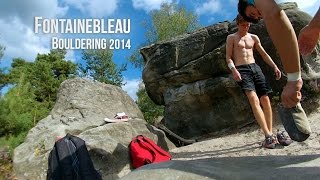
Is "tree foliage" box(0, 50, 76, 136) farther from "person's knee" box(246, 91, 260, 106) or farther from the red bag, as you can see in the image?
"person's knee" box(246, 91, 260, 106)

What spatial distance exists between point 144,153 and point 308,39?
381 cm

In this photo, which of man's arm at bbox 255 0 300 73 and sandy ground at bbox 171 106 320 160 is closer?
man's arm at bbox 255 0 300 73

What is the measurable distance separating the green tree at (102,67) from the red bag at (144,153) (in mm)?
22635

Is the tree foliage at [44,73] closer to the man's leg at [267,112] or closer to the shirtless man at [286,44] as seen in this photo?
the man's leg at [267,112]

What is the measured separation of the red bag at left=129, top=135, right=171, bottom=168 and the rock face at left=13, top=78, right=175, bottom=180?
0.57 ft

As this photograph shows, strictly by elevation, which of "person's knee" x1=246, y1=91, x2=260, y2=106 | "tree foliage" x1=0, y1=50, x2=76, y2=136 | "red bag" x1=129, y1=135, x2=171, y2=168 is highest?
"tree foliage" x1=0, y1=50, x2=76, y2=136

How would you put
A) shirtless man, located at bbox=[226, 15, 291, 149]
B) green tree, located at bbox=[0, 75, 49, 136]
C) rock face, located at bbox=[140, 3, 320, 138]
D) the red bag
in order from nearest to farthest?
1. shirtless man, located at bbox=[226, 15, 291, 149]
2. the red bag
3. green tree, located at bbox=[0, 75, 49, 136]
4. rock face, located at bbox=[140, 3, 320, 138]

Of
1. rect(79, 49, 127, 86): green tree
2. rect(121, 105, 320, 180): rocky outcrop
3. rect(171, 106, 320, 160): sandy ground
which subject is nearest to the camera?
rect(121, 105, 320, 180): rocky outcrop

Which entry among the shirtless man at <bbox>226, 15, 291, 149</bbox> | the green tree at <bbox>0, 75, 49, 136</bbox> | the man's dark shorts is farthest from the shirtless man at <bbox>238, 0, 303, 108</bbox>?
the green tree at <bbox>0, 75, 49, 136</bbox>

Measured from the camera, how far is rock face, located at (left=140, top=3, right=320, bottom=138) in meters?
8.34

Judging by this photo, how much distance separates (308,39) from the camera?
2344 millimetres

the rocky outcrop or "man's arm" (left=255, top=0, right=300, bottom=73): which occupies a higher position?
"man's arm" (left=255, top=0, right=300, bottom=73)

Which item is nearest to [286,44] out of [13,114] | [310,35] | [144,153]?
[310,35]

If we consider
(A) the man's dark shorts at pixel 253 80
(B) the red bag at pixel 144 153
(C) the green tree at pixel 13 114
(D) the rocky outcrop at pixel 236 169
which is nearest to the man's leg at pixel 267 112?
(A) the man's dark shorts at pixel 253 80
